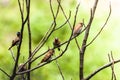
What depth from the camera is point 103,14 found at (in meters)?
6.05

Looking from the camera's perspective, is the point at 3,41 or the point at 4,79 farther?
the point at 3,41

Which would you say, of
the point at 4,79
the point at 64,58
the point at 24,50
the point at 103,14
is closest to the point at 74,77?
the point at 64,58

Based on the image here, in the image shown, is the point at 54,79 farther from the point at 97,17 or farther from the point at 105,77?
the point at 97,17

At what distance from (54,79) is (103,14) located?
1.78m

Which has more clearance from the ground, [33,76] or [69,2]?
[69,2]

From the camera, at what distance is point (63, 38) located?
5.30 meters

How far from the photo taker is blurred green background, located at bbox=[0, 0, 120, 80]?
484cm

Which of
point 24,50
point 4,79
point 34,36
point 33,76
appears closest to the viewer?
point 4,79

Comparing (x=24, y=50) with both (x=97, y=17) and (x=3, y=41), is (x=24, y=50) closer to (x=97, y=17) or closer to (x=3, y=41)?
(x=3, y=41)

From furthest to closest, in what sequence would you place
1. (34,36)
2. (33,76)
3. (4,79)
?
(34,36)
(33,76)
(4,79)

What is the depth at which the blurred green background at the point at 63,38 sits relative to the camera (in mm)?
4844

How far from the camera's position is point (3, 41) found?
17.6 ft

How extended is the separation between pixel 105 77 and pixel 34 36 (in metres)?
1.13

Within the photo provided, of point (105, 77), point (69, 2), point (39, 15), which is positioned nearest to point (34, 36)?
point (39, 15)
